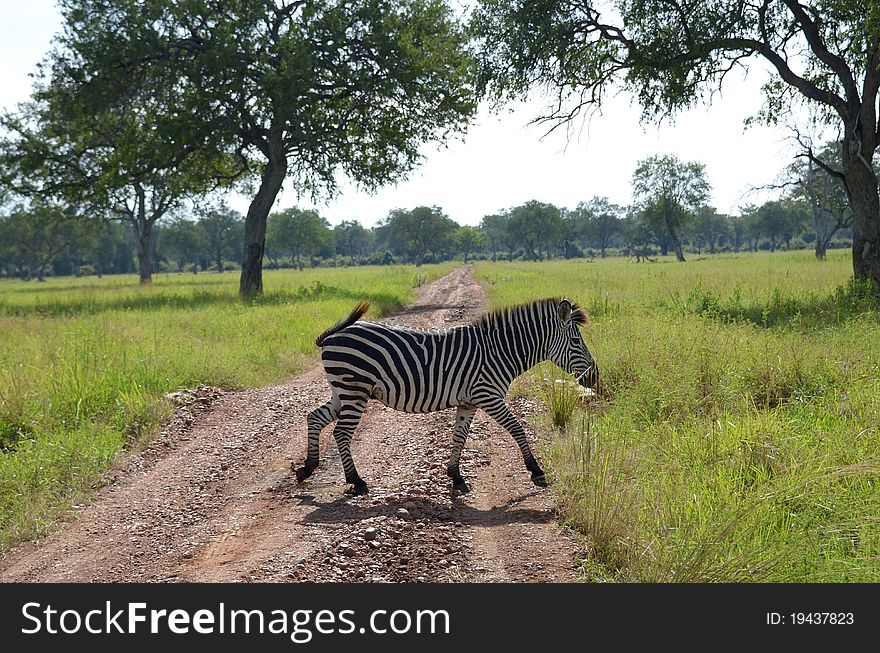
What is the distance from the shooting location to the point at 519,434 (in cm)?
638

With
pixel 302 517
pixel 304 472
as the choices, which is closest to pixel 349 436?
pixel 304 472

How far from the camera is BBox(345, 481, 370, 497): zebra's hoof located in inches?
244

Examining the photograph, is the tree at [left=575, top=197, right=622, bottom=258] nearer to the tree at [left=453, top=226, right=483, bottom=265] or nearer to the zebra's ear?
the tree at [left=453, top=226, right=483, bottom=265]

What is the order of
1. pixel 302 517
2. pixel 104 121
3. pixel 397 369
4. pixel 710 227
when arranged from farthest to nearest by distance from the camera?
1. pixel 710 227
2. pixel 104 121
3. pixel 397 369
4. pixel 302 517

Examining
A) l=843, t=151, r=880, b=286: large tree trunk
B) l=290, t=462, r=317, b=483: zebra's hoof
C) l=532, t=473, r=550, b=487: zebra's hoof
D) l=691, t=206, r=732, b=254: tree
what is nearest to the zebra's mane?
l=532, t=473, r=550, b=487: zebra's hoof

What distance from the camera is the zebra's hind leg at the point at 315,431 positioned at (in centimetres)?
664

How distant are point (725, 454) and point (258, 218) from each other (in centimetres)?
2292

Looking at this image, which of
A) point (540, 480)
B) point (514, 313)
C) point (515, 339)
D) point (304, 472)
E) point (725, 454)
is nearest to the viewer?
point (725, 454)

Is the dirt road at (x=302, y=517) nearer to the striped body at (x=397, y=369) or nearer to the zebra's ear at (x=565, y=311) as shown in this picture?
the striped body at (x=397, y=369)

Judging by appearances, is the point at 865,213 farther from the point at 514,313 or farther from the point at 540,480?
the point at 540,480

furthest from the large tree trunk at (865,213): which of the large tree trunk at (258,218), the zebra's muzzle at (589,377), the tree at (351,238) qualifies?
the tree at (351,238)

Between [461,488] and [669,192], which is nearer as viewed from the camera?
[461,488]

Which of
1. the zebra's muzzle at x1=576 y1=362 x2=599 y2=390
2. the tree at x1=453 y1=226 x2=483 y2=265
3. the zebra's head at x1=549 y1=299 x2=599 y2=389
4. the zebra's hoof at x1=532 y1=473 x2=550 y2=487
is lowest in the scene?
the zebra's hoof at x1=532 y1=473 x2=550 y2=487
